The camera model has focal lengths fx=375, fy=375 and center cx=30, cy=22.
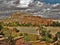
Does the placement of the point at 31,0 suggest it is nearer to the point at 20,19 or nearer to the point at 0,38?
the point at 20,19

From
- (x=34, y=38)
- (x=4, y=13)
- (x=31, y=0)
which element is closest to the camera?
(x=34, y=38)

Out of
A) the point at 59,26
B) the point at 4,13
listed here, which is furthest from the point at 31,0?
the point at 59,26

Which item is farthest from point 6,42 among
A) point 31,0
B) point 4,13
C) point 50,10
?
point 31,0

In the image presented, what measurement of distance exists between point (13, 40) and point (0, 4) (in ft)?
117

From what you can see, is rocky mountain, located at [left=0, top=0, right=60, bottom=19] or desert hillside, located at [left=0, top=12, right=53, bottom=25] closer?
desert hillside, located at [left=0, top=12, right=53, bottom=25]

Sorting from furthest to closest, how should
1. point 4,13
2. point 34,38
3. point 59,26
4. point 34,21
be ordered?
point 4,13 < point 34,21 < point 59,26 < point 34,38

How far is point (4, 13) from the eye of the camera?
56.7 m

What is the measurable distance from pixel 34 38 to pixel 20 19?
20584mm

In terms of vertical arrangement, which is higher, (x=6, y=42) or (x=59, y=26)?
(x=6, y=42)

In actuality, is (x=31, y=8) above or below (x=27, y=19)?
below

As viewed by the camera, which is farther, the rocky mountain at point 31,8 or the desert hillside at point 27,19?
the rocky mountain at point 31,8

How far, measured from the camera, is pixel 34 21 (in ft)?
156

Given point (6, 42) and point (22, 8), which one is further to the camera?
point (22, 8)

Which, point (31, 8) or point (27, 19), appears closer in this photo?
point (27, 19)
